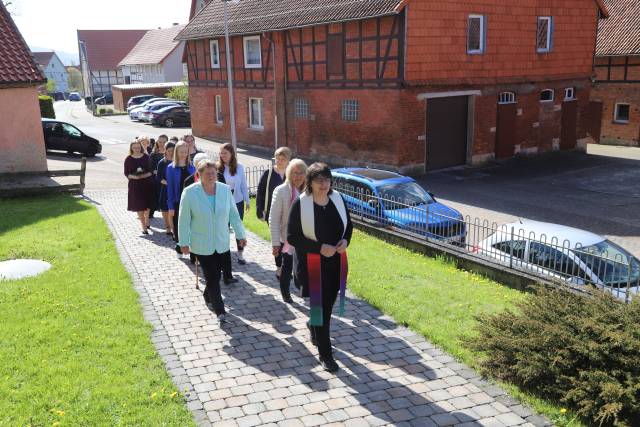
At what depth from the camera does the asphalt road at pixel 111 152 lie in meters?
20.7

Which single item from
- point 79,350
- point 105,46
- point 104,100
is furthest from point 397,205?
point 105,46

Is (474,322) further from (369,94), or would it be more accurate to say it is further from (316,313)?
(369,94)

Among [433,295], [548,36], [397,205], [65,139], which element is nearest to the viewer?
[433,295]

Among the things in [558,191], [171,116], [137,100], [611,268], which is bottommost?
[558,191]

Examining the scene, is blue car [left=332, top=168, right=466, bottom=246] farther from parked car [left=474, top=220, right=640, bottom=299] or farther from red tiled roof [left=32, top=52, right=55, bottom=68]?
red tiled roof [left=32, top=52, right=55, bottom=68]

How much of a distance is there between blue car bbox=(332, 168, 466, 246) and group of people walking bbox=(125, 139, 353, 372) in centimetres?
358

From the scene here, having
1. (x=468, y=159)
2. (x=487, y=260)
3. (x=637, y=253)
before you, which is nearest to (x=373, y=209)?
(x=487, y=260)

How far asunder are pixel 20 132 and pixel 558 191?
640 inches

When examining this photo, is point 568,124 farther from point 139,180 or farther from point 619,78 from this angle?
point 139,180

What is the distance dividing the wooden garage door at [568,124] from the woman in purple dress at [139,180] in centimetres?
2080

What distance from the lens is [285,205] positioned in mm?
7422

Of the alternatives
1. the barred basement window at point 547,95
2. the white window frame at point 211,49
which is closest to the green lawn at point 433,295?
the barred basement window at point 547,95

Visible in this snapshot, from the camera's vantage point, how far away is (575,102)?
27094 millimetres

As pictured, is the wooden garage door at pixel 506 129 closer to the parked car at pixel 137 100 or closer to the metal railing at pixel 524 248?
the metal railing at pixel 524 248
